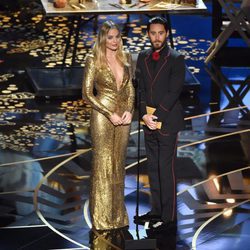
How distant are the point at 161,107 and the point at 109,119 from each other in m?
0.40

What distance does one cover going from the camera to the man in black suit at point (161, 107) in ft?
26.5

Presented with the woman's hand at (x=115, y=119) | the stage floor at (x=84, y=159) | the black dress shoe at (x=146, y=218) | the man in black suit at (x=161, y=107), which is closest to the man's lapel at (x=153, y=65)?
the man in black suit at (x=161, y=107)

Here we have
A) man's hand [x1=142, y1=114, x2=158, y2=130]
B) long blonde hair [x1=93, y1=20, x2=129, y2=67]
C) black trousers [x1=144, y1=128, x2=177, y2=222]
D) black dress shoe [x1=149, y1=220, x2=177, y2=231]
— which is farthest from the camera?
black dress shoe [x1=149, y1=220, x2=177, y2=231]

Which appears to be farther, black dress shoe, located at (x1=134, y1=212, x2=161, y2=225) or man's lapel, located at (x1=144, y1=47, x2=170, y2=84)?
black dress shoe, located at (x1=134, y1=212, x2=161, y2=225)

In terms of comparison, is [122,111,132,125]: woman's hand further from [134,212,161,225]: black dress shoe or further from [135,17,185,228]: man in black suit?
[134,212,161,225]: black dress shoe

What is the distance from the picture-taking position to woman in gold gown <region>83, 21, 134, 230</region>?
800 centimetres

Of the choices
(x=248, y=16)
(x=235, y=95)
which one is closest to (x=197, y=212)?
(x=235, y=95)

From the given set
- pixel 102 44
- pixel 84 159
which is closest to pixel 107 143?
pixel 102 44

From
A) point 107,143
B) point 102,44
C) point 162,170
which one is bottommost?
point 162,170

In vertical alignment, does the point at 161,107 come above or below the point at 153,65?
below

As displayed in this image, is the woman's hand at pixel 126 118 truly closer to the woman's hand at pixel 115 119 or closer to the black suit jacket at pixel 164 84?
the woman's hand at pixel 115 119

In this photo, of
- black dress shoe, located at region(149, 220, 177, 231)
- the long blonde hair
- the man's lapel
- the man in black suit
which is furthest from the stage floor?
the long blonde hair

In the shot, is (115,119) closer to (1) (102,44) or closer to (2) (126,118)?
(2) (126,118)

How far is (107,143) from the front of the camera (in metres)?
8.16
